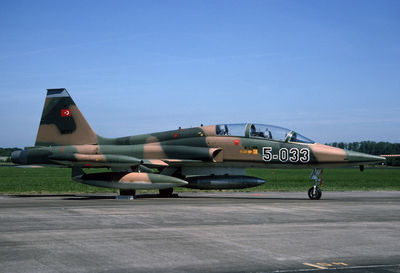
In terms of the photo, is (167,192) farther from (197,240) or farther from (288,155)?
(197,240)

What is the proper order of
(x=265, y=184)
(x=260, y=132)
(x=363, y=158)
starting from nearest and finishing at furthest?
(x=363, y=158) < (x=260, y=132) < (x=265, y=184)

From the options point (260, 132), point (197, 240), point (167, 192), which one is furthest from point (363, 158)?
point (197, 240)

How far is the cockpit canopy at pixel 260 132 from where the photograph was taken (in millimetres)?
21750

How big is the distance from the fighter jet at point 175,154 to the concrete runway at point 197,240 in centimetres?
595

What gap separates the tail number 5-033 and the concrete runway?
20.0 feet

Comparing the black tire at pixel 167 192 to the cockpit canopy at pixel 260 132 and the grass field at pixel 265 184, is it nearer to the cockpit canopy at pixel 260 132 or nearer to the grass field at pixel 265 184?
the cockpit canopy at pixel 260 132

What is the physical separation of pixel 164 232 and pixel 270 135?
39.5 ft

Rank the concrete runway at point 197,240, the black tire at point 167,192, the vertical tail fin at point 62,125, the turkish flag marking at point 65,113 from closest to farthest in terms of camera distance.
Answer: the concrete runway at point 197,240 → the black tire at point 167,192 → the vertical tail fin at point 62,125 → the turkish flag marking at point 65,113

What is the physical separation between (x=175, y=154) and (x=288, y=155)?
5160mm

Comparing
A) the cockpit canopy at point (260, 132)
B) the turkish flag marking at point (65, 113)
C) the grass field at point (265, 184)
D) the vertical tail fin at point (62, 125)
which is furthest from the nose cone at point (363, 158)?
the turkish flag marking at point (65, 113)

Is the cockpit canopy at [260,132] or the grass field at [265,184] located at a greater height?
the cockpit canopy at [260,132]

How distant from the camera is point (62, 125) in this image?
24.4 m

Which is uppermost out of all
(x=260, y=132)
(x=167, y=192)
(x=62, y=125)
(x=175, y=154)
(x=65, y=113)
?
(x=65, y=113)

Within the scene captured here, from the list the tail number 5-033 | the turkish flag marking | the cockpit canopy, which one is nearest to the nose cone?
the tail number 5-033
